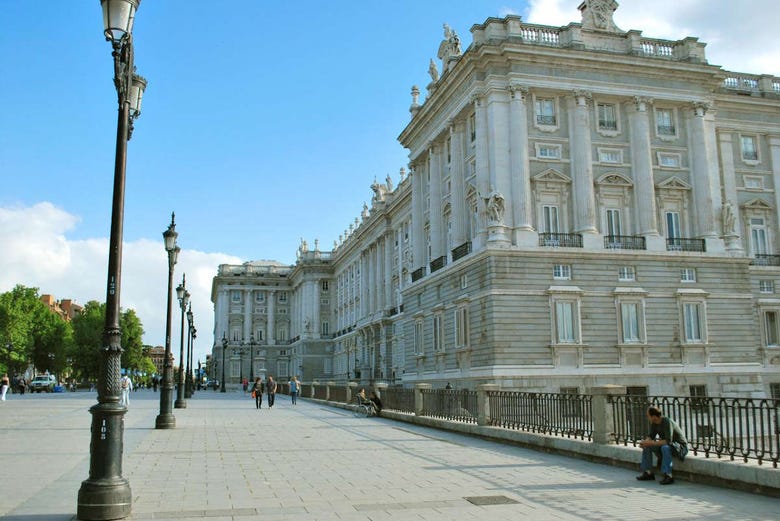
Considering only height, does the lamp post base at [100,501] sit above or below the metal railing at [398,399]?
below

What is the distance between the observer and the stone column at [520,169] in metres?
36.7

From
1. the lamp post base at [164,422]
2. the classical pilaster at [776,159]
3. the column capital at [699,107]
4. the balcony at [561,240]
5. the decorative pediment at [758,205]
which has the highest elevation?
the column capital at [699,107]

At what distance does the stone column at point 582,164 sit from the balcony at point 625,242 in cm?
95

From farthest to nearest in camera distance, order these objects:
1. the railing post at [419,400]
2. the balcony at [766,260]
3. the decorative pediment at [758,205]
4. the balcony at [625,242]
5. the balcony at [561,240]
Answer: the decorative pediment at [758,205], the balcony at [766,260], the balcony at [625,242], the balcony at [561,240], the railing post at [419,400]

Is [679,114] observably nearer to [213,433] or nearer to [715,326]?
[715,326]

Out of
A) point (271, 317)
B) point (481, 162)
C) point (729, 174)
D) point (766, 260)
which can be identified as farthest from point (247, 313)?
point (766, 260)

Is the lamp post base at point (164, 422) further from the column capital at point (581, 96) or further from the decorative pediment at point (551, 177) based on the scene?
the column capital at point (581, 96)

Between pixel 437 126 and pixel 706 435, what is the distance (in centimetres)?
3456

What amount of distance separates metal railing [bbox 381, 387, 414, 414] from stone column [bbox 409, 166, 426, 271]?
18.3m

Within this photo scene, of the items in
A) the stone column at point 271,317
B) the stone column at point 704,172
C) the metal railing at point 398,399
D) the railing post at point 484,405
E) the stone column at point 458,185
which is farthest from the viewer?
the stone column at point 271,317

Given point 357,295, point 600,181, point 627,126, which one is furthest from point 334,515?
point 357,295

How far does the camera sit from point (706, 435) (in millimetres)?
12492

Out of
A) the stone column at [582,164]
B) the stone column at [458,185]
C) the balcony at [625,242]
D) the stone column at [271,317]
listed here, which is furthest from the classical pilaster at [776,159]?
the stone column at [271,317]

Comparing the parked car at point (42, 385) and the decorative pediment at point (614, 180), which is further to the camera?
the parked car at point (42, 385)
